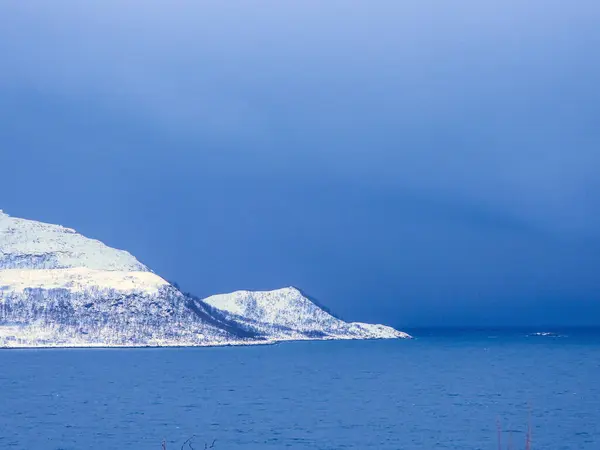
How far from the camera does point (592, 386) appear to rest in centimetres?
13400

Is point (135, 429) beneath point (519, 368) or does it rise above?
beneath

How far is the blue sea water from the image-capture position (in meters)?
76.4

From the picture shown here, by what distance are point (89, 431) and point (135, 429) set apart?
426 centimetres

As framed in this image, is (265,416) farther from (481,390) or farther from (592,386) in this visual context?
(592,386)

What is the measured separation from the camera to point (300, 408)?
335 feet

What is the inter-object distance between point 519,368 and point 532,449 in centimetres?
11352

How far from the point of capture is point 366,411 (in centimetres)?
9800

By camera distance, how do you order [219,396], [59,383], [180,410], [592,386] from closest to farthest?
1. [180,410]
2. [219,396]
3. [592,386]
4. [59,383]

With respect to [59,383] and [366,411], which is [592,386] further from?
[59,383]

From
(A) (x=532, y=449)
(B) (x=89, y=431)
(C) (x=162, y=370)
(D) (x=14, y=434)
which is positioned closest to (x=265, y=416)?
(B) (x=89, y=431)

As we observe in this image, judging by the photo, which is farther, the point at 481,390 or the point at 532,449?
the point at 481,390

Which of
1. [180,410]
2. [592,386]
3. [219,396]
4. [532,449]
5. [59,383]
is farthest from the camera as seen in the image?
[59,383]

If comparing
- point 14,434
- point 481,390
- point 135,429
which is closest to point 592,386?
point 481,390

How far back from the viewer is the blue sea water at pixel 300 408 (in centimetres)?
7644
